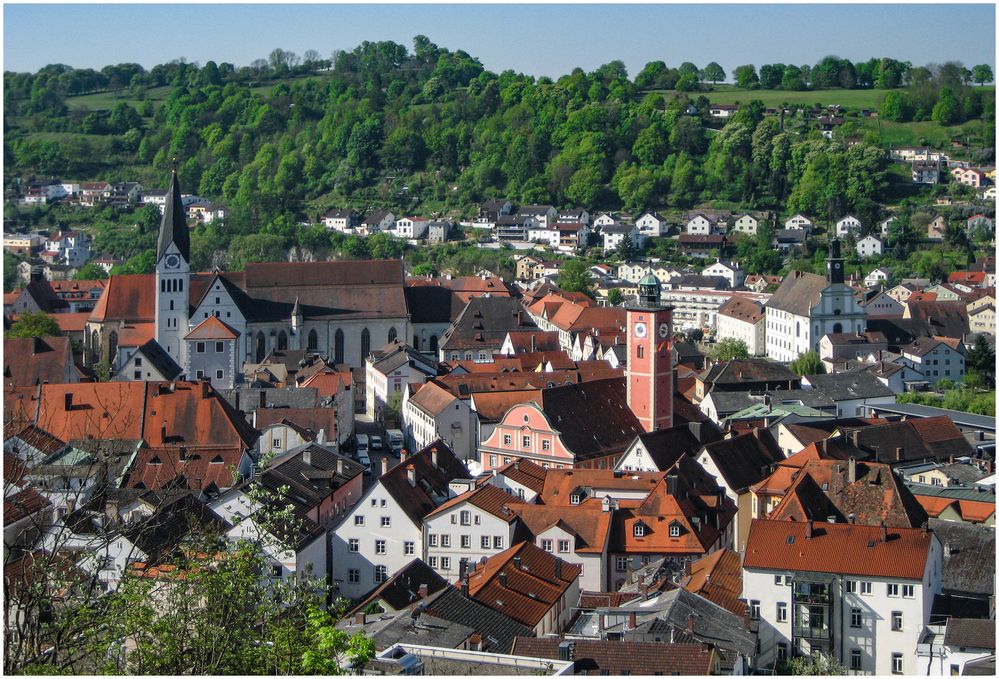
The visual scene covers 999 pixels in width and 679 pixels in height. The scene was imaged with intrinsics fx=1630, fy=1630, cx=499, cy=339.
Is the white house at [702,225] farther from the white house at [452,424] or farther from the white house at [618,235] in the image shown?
the white house at [452,424]

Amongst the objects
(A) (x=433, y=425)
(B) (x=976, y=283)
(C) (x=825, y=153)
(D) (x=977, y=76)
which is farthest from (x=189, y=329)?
(D) (x=977, y=76)

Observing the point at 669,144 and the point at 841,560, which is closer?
the point at 841,560

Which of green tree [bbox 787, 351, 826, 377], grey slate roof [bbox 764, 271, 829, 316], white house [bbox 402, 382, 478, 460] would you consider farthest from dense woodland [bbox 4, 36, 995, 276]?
white house [bbox 402, 382, 478, 460]

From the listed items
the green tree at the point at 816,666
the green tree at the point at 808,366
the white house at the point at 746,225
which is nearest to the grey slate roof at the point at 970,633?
the green tree at the point at 816,666

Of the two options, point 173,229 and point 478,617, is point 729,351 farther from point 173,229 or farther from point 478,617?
point 478,617

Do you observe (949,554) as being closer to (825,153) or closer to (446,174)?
(825,153)

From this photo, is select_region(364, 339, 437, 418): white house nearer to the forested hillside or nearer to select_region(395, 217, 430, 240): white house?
select_region(395, 217, 430, 240): white house
